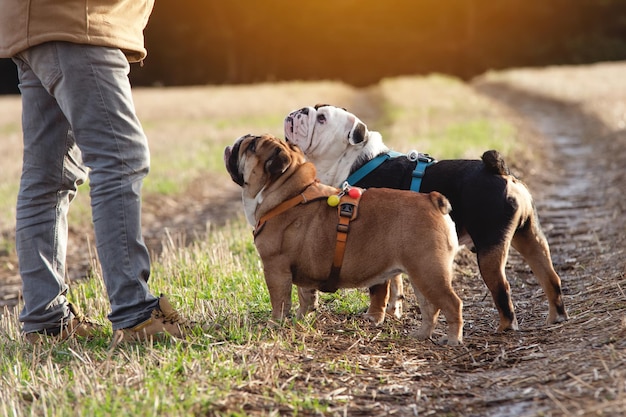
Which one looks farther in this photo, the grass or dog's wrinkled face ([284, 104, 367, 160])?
dog's wrinkled face ([284, 104, 367, 160])

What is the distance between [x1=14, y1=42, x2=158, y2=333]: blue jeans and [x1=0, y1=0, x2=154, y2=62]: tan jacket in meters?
0.08

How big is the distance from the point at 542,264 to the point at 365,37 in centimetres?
6351

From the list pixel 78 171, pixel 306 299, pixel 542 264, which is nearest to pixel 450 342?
pixel 542 264

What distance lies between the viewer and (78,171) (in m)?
5.38

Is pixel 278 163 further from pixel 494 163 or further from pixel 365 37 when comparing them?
pixel 365 37

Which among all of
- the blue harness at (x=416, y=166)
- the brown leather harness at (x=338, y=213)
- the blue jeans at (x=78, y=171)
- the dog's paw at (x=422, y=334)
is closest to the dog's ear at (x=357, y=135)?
the blue harness at (x=416, y=166)

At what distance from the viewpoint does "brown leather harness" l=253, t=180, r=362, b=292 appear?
205 inches

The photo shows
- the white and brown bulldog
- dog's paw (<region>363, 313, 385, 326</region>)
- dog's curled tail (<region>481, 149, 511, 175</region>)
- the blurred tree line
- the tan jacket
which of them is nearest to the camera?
the tan jacket

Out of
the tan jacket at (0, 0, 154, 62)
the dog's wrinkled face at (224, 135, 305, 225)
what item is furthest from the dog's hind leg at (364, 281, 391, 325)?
the tan jacket at (0, 0, 154, 62)

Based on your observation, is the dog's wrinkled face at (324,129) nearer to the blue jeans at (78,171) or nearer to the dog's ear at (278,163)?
the dog's ear at (278,163)

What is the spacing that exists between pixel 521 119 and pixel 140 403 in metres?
18.4

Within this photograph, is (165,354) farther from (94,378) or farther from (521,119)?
(521,119)

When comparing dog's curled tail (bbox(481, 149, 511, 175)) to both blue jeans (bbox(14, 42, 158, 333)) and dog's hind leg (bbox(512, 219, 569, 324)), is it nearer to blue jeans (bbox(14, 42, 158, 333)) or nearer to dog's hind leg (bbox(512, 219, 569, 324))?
dog's hind leg (bbox(512, 219, 569, 324))

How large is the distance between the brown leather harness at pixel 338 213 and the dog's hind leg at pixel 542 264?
1.21 metres
